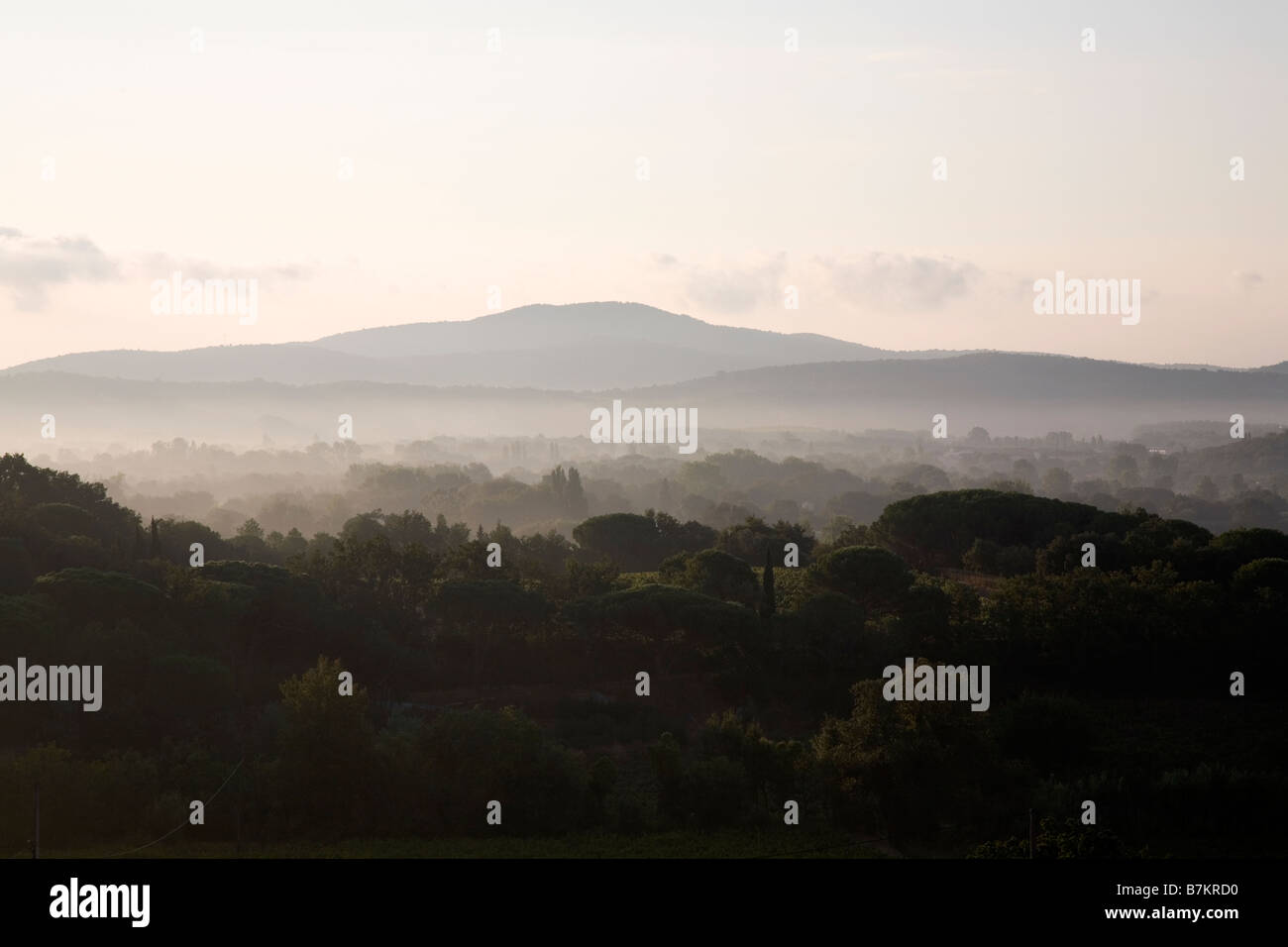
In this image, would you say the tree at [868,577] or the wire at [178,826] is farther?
the tree at [868,577]

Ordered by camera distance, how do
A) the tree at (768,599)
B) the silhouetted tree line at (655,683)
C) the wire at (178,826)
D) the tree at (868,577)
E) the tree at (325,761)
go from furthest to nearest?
the tree at (868,577)
the tree at (768,599)
the silhouetted tree line at (655,683)
the tree at (325,761)
the wire at (178,826)

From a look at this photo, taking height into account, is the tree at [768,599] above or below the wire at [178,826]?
above

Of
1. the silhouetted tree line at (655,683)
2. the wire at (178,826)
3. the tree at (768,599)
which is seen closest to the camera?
the wire at (178,826)

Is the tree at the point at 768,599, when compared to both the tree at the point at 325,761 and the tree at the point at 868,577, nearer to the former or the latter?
the tree at the point at 868,577

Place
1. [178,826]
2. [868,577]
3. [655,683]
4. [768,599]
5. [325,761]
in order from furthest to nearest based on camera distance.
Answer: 1. [868,577]
2. [768,599]
3. [655,683]
4. [325,761]
5. [178,826]

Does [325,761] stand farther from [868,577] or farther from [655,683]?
[868,577]

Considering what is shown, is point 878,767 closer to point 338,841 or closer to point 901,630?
point 338,841

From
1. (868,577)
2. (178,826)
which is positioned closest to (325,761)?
(178,826)

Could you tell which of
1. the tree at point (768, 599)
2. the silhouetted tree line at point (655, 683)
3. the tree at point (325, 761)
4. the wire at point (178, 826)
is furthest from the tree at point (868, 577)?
the wire at point (178, 826)

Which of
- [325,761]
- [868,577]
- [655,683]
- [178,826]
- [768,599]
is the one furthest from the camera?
[868,577]

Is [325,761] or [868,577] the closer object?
[325,761]

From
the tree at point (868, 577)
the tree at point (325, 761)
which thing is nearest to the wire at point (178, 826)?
the tree at point (325, 761)
